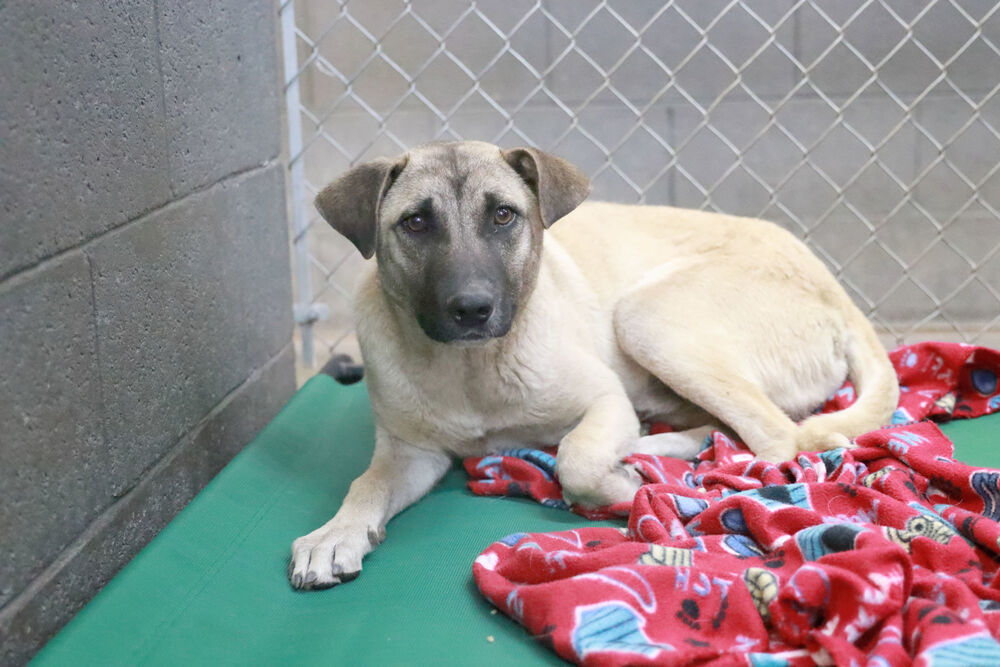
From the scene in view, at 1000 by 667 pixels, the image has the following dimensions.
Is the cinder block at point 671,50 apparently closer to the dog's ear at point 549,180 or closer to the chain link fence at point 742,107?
the chain link fence at point 742,107

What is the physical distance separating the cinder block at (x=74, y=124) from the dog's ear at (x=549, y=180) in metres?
1.06

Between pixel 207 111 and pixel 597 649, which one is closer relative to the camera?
pixel 597 649

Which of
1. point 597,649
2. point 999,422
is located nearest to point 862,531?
point 597,649

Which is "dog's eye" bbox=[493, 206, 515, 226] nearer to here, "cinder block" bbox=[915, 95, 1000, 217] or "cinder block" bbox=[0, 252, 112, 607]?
"cinder block" bbox=[0, 252, 112, 607]

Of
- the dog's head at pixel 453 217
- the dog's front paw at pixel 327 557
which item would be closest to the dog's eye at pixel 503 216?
the dog's head at pixel 453 217

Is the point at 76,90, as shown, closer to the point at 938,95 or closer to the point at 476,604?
the point at 476,604

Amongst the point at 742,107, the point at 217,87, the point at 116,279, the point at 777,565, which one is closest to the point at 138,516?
the point at 116,279

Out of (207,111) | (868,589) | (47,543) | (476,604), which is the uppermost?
(207,111)

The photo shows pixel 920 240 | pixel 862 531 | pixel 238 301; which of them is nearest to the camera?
pixel 862 531

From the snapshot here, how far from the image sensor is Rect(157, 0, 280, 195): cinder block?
2.79m

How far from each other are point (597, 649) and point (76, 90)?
176 cm

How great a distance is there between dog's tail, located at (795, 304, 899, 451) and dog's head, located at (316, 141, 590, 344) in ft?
3.28

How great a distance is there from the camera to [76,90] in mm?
2191

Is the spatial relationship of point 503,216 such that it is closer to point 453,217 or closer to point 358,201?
point 453,217
